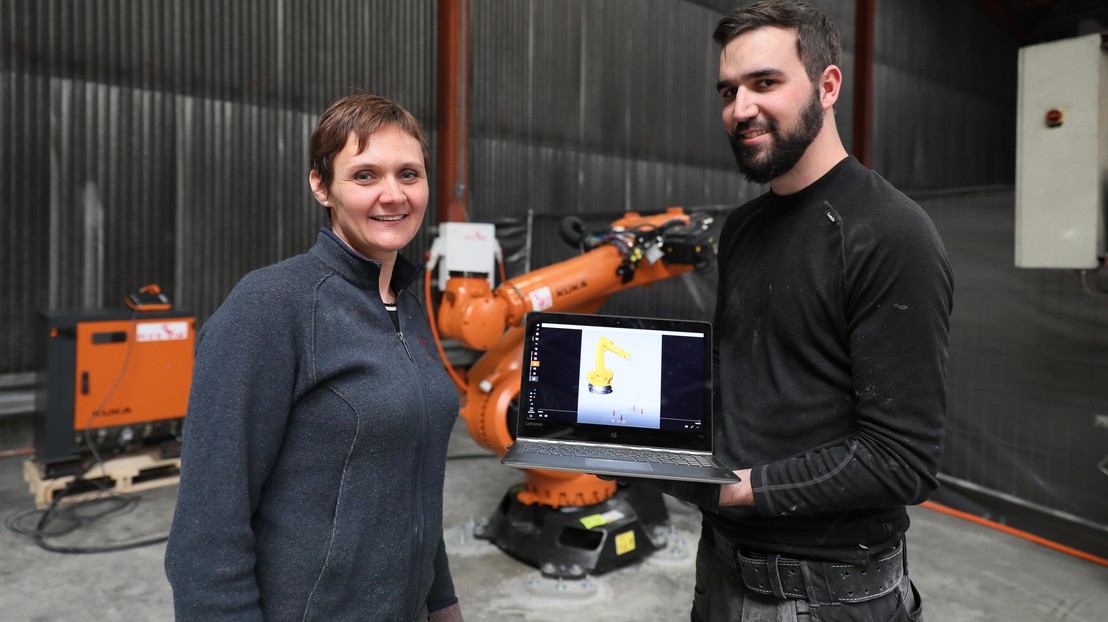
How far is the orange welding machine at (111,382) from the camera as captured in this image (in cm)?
405

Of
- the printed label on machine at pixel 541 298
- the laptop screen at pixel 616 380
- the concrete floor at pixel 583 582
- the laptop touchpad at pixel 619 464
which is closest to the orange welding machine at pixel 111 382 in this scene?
the concrete floor at pixel 583 582

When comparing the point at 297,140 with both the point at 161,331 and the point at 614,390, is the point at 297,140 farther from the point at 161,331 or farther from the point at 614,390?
the point at 614,390

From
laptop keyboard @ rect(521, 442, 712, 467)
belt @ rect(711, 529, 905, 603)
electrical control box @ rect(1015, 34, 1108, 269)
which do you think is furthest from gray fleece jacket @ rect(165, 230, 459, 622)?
electrical control box @ rect(1015, 34, 1108, 269)

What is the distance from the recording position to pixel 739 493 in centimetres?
128

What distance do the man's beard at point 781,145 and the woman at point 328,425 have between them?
65 cm

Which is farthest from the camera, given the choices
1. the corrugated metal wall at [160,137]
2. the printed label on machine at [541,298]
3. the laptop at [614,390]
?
the corrugated metal wall at [160,137]

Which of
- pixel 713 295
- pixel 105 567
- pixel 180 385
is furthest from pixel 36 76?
pixel 713 295

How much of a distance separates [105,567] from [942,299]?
12.6ft

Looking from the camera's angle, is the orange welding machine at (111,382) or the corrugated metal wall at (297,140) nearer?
the orange welding machine at (111,382)

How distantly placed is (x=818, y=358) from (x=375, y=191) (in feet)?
2.99

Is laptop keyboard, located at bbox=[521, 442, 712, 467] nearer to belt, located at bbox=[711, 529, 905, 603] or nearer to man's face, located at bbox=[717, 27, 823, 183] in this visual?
belt, located at bbox=[711, 529, 905, 603]

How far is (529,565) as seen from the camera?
3475 millimetres

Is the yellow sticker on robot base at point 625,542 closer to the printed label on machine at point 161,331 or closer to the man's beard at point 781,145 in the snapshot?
the man's beard at point 781,145

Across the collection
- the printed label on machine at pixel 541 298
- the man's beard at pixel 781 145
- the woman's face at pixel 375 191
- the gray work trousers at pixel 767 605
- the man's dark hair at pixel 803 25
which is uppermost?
the man's dark hair at pixel 803 25
